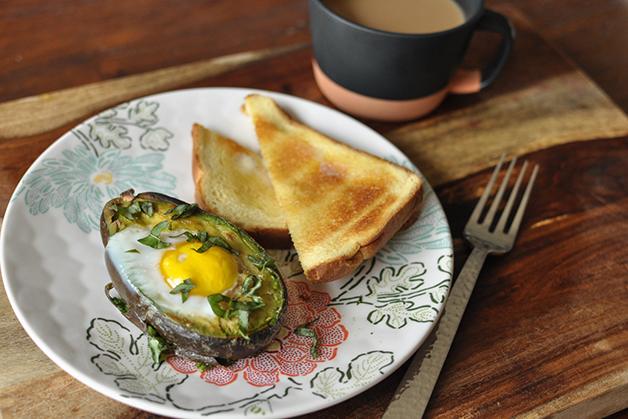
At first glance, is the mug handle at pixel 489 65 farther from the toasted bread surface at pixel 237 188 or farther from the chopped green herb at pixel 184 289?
the chopped green herb at pixel 184 289

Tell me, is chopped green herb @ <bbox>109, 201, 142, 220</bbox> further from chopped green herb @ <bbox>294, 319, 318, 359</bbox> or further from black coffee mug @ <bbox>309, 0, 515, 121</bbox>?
black coffee mug @ <bbox>309, 0, 515, 121</bbox>

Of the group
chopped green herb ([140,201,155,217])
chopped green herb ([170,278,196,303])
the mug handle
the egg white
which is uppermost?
the mug handle

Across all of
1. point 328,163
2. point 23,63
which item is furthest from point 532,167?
point 23,63

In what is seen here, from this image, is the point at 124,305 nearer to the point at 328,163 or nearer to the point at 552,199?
the point at 328,163

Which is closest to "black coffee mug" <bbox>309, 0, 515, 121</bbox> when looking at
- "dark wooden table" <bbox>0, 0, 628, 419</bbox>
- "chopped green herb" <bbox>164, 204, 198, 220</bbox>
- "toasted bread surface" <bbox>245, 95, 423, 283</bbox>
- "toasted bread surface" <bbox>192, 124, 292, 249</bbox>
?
"dark wooden table" <bbox>0, 0, 628, 419</bbox>

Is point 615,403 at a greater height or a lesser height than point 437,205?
lesser
